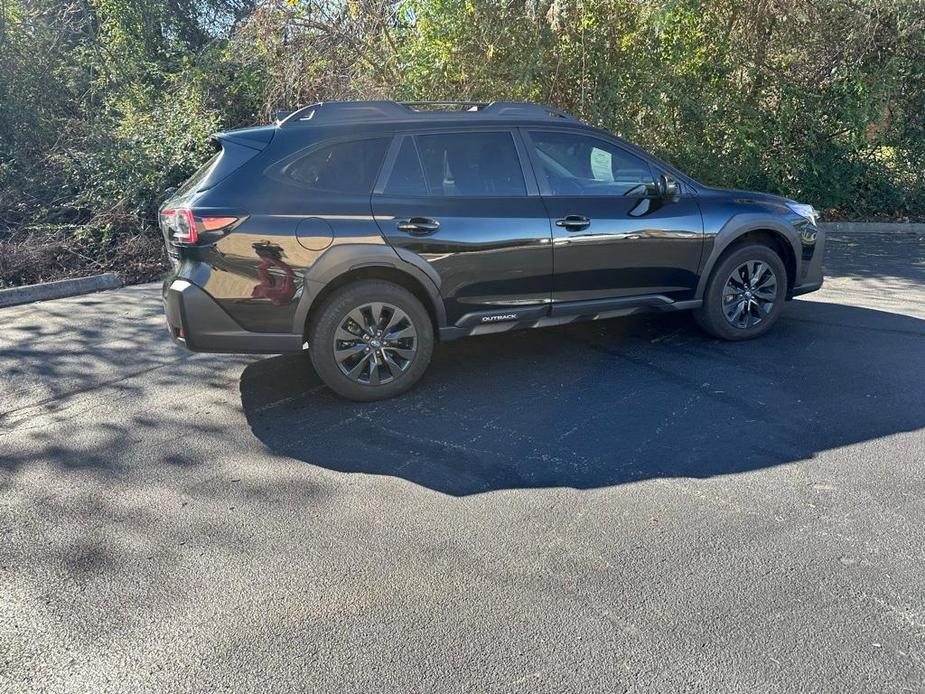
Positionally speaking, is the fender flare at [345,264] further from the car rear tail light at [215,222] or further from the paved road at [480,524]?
the paved road at [480,524]

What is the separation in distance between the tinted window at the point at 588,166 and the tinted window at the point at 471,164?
244mm

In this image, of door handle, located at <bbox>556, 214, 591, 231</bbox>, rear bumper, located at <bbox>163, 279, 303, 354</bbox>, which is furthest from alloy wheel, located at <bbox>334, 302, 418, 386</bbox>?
door handle, located at <bbox>556, 214, 591, 231</bbox>

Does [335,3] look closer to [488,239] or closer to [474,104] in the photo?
[474,104]

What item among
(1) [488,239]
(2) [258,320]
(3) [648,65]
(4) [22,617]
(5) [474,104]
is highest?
(3) [648,65]

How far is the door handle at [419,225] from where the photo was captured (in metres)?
5.01

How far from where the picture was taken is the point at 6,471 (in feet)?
14.1

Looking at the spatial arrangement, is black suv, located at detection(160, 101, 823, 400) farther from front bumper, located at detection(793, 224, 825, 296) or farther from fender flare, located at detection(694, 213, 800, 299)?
front bumper, located at detection(793, 224, 825, 296)

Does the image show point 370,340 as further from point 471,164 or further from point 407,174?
point 471,164

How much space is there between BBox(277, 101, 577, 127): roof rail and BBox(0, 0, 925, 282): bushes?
16.5 ft

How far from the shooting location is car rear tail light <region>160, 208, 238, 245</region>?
4.68 meters

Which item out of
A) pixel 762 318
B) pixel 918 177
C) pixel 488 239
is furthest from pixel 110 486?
pixel 918 177

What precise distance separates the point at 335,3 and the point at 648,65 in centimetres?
475

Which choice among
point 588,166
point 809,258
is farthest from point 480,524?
point 809,258

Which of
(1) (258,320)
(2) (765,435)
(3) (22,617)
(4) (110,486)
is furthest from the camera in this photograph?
(1) (258,320)
